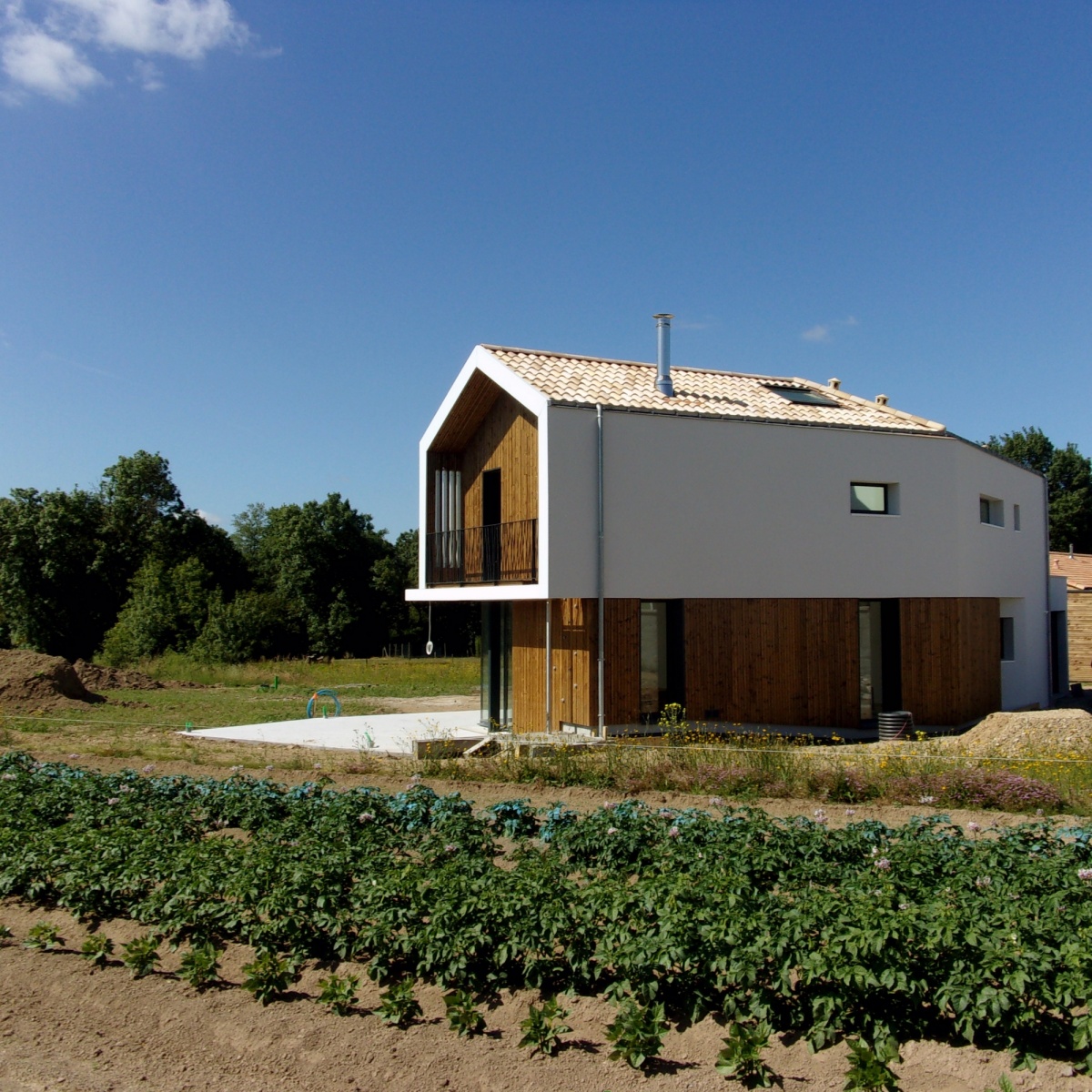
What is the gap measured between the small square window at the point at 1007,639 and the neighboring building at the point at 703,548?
1.16 metres

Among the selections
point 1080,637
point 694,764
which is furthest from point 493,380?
point 1080,637

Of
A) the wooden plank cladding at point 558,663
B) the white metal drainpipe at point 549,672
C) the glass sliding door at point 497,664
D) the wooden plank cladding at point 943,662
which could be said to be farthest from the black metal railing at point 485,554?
the wooden plank cladding at point 943,662

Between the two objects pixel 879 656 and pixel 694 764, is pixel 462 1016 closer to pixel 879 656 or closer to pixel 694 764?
pixel 694 764

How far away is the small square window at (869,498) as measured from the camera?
59.7 ft

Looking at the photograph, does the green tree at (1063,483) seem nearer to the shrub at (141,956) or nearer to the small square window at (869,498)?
the small square window at (869,498)

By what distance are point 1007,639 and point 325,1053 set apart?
19.9 metres

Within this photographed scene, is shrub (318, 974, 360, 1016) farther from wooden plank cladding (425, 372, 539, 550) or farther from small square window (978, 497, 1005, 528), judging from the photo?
small square window (978, 497, 1005, 528)

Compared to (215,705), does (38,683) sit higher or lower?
higher

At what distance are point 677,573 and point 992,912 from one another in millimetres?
11189

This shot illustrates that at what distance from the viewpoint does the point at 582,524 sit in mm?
15656

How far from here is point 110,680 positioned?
29.5 m

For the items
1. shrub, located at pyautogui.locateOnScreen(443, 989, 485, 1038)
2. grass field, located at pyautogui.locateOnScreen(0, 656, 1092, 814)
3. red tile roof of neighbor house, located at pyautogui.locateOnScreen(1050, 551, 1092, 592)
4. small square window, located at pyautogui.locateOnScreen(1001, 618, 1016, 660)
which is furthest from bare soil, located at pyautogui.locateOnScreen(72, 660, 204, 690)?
red tile roof of neighbor house, located at pyautogui.locateOnScreen(1050, 551, 1092, 592)

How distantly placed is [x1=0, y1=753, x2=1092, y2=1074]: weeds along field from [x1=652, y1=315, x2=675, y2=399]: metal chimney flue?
10.6 m

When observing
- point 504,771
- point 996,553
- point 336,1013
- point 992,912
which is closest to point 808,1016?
point 992,912
